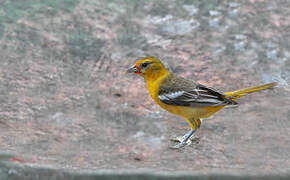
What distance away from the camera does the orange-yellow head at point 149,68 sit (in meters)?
4.64

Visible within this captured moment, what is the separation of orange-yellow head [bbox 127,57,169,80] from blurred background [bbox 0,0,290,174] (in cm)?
56

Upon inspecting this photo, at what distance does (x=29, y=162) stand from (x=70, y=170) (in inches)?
14.3

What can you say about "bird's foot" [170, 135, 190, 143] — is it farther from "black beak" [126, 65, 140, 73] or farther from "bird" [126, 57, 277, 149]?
"black beak" [126, 65, 140, 73]

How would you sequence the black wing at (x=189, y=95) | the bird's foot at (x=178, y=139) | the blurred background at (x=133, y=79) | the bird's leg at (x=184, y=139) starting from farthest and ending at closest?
the bird's foot at (x=178, y=139)
the bird's leg at (x=184, y=139)
the black wing at (x=189, y=95)
the blurred background at (x=133, y=79)

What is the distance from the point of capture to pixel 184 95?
15.0 ft

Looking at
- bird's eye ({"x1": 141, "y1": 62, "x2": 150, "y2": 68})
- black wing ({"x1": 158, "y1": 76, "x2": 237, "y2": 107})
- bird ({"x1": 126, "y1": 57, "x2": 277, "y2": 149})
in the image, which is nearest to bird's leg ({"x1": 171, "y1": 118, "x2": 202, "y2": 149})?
bird ({"x1": 126, "y1": 57, "x2": 277, "y2": 149})

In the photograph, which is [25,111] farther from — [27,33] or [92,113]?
[27,33]

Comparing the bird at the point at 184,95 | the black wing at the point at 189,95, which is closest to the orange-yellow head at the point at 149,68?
the bird at the point at 184,95

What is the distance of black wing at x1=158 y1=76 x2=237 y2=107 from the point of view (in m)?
4.46

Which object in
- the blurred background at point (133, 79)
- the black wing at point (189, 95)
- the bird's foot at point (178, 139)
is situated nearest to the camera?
the blurred background at point (133, 79)

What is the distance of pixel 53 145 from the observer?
4.47 meters

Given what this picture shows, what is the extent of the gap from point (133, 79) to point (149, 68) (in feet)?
4.10

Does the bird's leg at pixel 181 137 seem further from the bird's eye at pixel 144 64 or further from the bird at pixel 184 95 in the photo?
the bird's eye at pixel 144 64

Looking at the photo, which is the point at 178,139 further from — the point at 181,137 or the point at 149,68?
the point at 149,68
